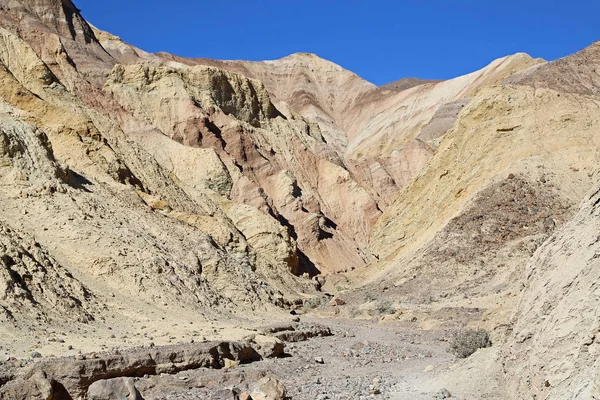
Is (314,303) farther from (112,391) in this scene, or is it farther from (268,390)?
(112,391)

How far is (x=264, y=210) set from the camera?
156ft

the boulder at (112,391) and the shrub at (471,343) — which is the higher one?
the shrub at (471,343)

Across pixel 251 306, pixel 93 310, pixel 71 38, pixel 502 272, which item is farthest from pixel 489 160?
pixel 71 38

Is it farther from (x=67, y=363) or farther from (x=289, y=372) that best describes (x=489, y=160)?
(x=67, y=363)

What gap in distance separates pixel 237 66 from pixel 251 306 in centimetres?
8475

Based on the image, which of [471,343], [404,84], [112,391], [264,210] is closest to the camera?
[112,391]

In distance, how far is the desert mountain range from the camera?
35.7ft

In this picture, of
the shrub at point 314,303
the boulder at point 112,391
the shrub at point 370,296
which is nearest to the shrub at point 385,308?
the shrub at point 370,296

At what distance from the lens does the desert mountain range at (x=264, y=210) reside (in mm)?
10867

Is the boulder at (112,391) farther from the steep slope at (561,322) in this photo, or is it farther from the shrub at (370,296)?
the shrub at (370,296)

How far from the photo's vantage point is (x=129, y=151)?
39938 millimetres

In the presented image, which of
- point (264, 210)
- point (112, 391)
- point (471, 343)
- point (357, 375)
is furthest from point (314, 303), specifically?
point (112, 391)

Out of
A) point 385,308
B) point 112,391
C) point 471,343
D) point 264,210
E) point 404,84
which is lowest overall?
point 112,391

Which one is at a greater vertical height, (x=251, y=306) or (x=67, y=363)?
(x=251, y=306)
